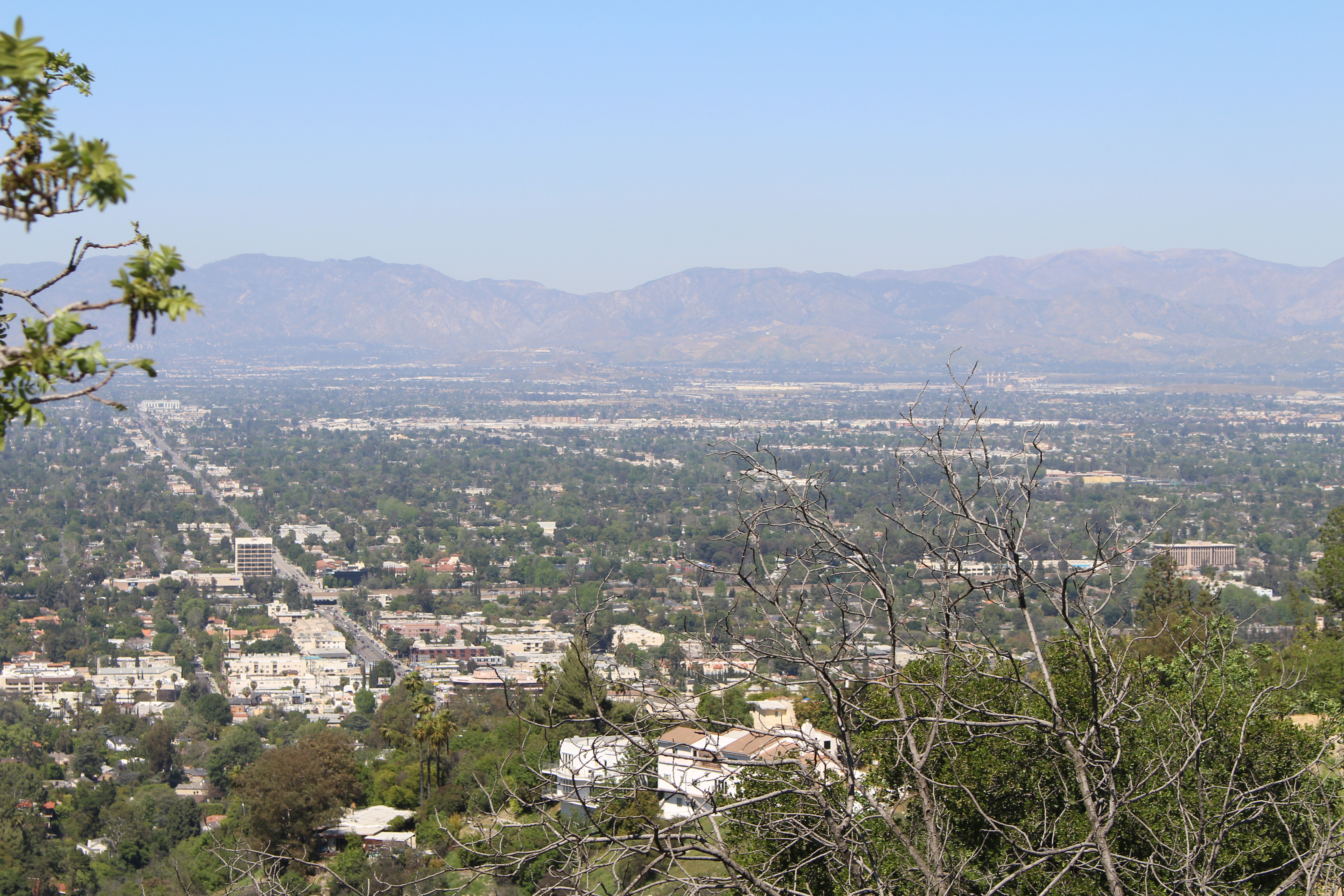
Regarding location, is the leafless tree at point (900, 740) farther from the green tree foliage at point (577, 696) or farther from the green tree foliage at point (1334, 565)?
the green tree foliage at point (1334, 565)

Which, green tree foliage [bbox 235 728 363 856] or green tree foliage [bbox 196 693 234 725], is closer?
green tree foliage [bbox 235 728 363 856]

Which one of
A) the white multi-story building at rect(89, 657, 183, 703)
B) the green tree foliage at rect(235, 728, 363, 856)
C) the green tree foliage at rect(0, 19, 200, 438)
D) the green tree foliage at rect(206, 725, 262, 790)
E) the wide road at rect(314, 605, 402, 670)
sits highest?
the green tree foliage at rect(0, 19, 200, 438)

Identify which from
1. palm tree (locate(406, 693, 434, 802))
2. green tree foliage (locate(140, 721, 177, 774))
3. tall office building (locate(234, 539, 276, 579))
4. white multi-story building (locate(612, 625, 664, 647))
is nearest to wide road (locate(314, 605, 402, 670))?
tall office building (locate(234, 539, 276, 579))

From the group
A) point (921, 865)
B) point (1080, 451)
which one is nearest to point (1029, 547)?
point (921, 865)

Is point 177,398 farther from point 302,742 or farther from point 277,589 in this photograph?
point 302,742

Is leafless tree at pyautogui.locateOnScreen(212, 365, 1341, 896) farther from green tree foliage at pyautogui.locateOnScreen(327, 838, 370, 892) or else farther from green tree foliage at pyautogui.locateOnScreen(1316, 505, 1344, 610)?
green tree foliage at pyautogui.locateOnScreen(1316, 505, 1344, 610)

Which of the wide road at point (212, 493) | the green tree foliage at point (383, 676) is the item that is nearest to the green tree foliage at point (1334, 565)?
the green tree foliage at point (383, 676)
